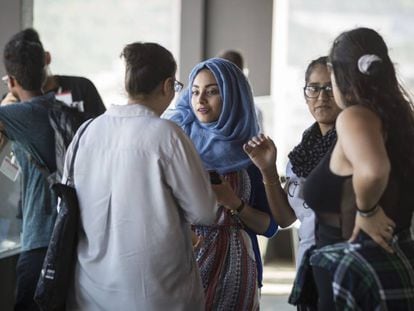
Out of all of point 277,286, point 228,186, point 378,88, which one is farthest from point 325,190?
point 277,286

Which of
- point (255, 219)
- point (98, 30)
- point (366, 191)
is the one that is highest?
point (98, 30)

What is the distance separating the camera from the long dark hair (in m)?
2.15

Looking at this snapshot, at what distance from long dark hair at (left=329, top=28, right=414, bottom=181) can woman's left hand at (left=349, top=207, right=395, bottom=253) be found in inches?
5.4

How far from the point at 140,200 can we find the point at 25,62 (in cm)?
101

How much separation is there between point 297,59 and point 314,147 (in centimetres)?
459

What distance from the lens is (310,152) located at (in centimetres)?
265

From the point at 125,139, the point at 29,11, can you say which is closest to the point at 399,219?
the point at 125,139

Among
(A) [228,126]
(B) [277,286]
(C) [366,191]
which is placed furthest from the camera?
(B) [277,286]

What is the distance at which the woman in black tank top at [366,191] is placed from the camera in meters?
2.11

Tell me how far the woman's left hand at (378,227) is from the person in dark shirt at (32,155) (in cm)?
132

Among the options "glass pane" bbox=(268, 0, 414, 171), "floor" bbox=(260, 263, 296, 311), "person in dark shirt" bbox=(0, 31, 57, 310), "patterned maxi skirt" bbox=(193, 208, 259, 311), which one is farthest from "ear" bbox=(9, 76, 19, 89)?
"glass pane" bbox=(268, 0, 414, 171)

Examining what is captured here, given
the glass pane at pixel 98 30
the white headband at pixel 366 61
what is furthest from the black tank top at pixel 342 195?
the glass pane at pixel 98 30

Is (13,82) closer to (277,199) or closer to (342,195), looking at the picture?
(277,199)

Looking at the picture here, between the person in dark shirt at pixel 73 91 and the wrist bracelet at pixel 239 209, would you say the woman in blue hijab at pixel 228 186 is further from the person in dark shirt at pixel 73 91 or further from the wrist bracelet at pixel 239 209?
the person in dark shirt at pixel 73 91
